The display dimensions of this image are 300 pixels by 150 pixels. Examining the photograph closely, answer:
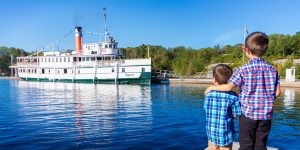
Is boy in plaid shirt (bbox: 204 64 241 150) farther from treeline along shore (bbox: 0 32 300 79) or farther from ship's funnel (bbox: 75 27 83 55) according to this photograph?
ship's funnel (bbox: 75 27 83 55)

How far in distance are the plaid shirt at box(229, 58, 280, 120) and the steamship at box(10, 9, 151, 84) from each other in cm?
4292

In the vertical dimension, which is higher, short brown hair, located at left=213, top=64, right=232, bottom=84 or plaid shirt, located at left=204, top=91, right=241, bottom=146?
short brown hair, located at left=213, top=64, right=232, bottom=84

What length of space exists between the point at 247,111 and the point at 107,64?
4668 centimetres

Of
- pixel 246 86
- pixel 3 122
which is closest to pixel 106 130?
pixel 3 122

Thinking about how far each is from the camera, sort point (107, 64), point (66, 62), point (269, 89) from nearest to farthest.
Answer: point (269, 89), point (107, 64), point (66, 62)

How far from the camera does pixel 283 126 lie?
11.7 metres

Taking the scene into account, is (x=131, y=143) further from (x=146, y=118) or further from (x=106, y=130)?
(x=146, y=118)

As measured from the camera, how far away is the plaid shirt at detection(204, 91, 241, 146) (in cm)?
411

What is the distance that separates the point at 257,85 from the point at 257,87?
3 centimetres

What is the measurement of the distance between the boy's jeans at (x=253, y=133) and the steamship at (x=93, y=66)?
42.8 m

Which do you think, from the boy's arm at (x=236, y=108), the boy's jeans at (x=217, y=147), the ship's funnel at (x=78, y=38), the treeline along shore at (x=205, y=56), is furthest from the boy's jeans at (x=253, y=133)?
the ship's funnel at (x=78, y=38)

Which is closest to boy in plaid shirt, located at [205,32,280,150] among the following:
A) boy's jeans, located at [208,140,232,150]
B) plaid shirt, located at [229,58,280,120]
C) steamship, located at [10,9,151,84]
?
plaid shirt, located at [229,58,280,120]

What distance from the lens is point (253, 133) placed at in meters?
3.76

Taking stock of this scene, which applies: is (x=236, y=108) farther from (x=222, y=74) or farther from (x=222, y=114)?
(x=222, y=74)
